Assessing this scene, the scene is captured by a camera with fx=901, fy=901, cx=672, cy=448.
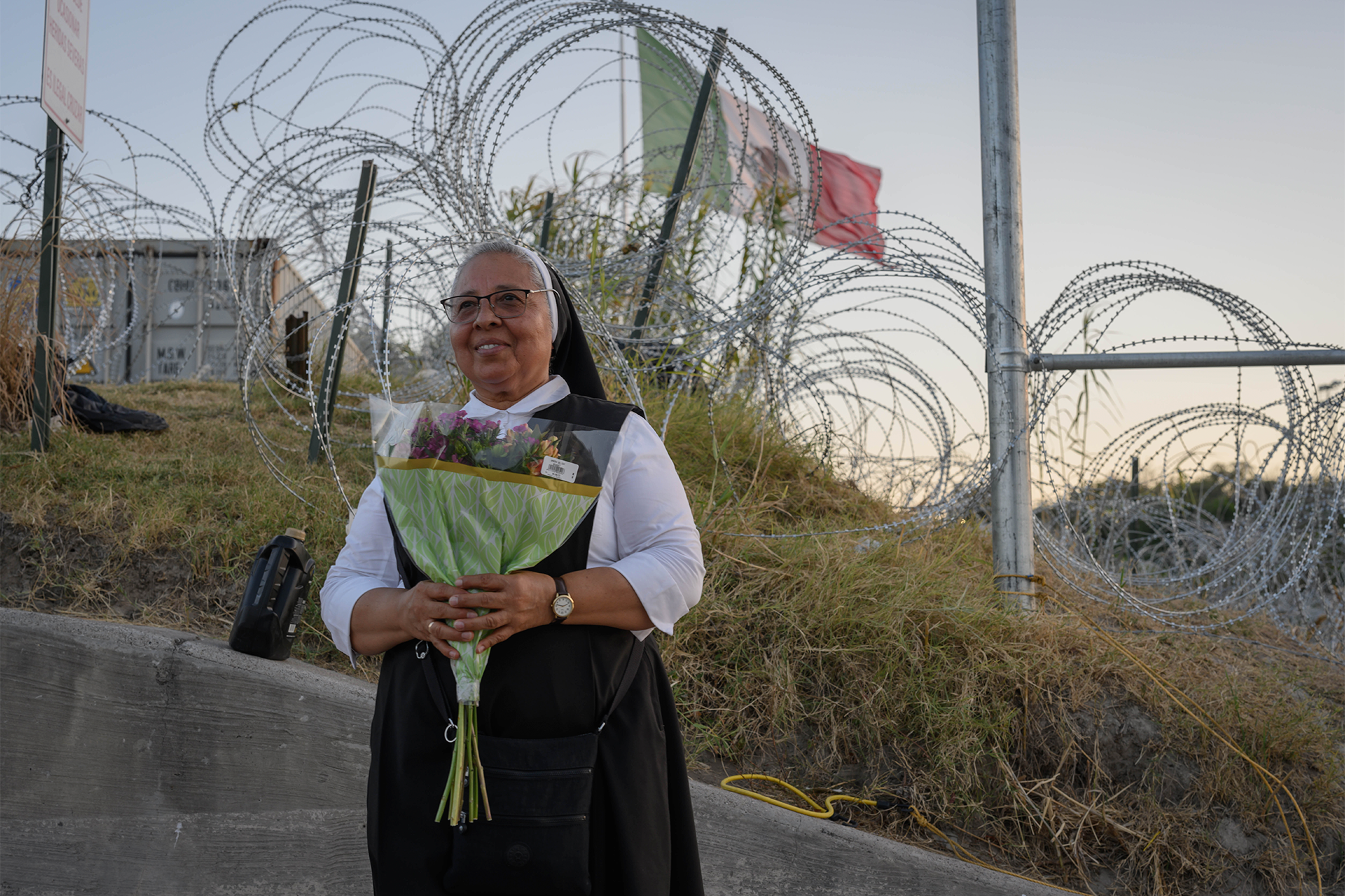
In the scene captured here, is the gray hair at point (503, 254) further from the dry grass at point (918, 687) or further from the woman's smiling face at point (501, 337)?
the dry grass at point (918, 687)

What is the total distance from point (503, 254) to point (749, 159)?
18.0 ft

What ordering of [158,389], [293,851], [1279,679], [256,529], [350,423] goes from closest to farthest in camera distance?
[293,851], [256,529], [1279,679], [350,423], [158,389]

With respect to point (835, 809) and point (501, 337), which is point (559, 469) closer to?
point (501, 337)

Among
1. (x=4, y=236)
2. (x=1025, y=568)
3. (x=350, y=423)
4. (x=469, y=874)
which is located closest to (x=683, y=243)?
(x=350, y=423)

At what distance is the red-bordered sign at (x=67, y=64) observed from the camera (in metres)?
4.35

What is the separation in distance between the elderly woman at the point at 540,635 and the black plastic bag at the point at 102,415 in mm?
4024

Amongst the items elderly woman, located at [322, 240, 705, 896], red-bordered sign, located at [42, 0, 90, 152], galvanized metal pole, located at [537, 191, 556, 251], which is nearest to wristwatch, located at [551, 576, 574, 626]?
elderly woman, located at [322, 240, 705, 896]

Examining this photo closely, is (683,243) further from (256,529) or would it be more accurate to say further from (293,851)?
(293,851)

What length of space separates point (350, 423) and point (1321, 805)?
5.44m

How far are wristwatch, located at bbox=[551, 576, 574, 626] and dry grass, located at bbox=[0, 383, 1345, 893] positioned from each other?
1.73 metres

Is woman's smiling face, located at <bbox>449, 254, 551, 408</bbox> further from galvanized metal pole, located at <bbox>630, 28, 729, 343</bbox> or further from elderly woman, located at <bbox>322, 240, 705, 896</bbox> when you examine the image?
Result: galvanized metal pole, located at <bbox>630, 28, 729, 343</bbox>

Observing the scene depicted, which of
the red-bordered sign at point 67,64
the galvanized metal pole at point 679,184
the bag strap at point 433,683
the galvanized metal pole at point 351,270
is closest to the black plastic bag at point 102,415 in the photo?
the galvanized metal pole at point 351,270

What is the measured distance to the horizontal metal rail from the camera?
3.77 m

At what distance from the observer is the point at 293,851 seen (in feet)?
8.86
